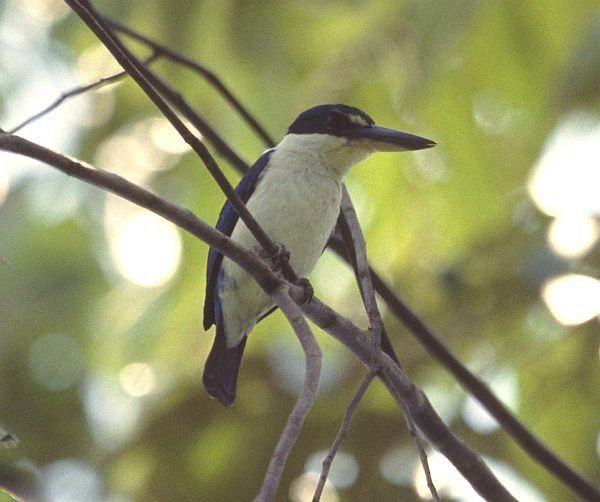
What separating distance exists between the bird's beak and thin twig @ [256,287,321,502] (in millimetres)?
1510

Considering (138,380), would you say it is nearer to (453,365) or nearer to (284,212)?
(284,212)

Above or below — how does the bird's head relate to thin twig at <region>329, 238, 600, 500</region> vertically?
above

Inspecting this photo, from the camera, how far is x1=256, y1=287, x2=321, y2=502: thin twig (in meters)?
1.71

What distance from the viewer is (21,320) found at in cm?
527

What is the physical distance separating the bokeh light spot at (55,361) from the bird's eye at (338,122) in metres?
1.81

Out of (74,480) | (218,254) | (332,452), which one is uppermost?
(218,254)

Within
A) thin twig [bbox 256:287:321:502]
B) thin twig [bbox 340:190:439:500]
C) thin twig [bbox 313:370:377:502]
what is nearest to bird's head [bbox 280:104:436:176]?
thin twig [bbox 340:190:439:500]

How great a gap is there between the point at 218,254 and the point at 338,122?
742 millimetres

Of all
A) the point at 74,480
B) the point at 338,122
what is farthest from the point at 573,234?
the point at 74,480

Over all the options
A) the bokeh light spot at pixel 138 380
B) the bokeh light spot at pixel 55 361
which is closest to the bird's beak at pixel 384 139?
the bokeh light spot at pixel 138 380

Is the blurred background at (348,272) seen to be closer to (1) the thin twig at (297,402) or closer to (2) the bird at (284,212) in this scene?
(2) the bird at (284,212)

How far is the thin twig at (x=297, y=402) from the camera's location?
67.4 inches

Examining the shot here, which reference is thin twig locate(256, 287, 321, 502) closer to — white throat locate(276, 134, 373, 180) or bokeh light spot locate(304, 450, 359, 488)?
bokeh light spot locate(304, 450, 359, 488)

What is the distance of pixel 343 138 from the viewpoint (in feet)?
13.4
